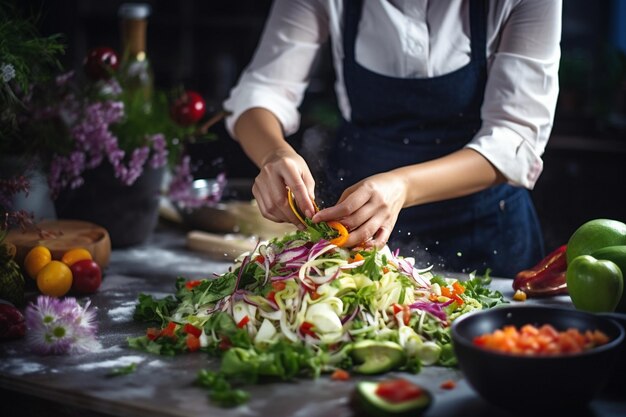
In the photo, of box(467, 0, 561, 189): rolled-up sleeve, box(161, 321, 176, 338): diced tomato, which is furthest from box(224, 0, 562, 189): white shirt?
box(161, 321, 176, 338): diced tomato

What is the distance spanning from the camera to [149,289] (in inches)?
82.3

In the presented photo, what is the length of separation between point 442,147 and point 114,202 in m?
0.92

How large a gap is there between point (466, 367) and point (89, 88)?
1460mm

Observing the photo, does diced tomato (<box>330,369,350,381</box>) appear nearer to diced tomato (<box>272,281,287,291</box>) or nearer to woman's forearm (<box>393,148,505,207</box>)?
diced tomato (<box>272,281,287,291</box>)

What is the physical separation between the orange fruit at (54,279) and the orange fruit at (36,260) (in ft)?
0.11

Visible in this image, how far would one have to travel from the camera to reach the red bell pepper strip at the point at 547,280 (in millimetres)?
1970

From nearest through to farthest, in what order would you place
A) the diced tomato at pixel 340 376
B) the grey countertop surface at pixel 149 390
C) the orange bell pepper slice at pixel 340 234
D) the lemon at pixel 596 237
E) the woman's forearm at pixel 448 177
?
the grey countertop surface at pixel 149 390 → the diced tomato at pixel 340 376 → the orange bell pepper slice at pixel 340 234 → the lemon at pixel 596 237 → the woman's forearm at pixel 448 177

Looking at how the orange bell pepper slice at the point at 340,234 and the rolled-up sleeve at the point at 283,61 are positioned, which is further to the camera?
the rolled-up sleeve at the point at 283,61

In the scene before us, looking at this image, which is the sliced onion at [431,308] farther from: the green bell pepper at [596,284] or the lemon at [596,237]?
the lemon at [596,237]

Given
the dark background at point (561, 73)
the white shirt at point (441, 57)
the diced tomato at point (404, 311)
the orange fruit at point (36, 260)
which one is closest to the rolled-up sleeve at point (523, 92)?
the white shirt at point (441, 57)

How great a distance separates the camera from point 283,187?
6.03 ft

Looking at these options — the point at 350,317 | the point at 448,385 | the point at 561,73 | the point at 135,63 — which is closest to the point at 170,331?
the point at 350,317

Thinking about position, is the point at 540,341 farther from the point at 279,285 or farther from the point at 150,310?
the point at 150,310

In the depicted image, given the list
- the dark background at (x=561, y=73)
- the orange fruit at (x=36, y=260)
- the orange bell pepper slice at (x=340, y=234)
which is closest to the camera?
the orange bell pepper slice at (x=340, y=234)
